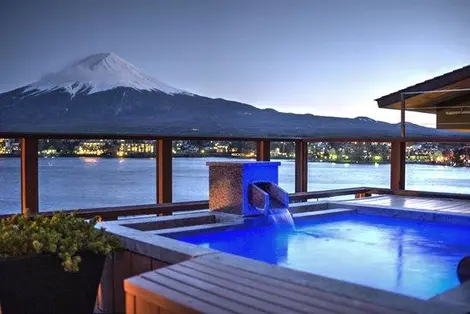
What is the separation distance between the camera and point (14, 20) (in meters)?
21.2

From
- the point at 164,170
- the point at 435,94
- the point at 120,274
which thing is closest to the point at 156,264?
the point at 120,274

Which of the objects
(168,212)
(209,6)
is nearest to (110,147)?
(168,212)

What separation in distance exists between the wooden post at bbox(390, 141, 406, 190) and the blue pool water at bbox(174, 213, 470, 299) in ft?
4.95

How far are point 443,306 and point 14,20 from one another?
22.7 meters

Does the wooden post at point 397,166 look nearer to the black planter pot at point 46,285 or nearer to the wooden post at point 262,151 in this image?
the wooden post at point 262,151

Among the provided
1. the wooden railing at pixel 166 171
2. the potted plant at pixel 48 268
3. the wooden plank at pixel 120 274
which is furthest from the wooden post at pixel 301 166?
the potted plant at pixel 48 268

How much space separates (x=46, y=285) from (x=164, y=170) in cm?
263

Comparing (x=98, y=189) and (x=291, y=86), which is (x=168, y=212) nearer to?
(x=291, y=86)

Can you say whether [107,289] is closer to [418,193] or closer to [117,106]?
[418,193]

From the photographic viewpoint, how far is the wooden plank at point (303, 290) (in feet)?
5.71

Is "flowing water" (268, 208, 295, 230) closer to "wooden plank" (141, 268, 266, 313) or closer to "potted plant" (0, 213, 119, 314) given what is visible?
"potted plant" (0, 213, 119, 314)

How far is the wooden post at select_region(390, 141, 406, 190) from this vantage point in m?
6.12

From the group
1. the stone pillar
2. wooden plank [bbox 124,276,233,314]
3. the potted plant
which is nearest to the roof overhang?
the stone pillar

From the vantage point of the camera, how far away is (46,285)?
2330mm
